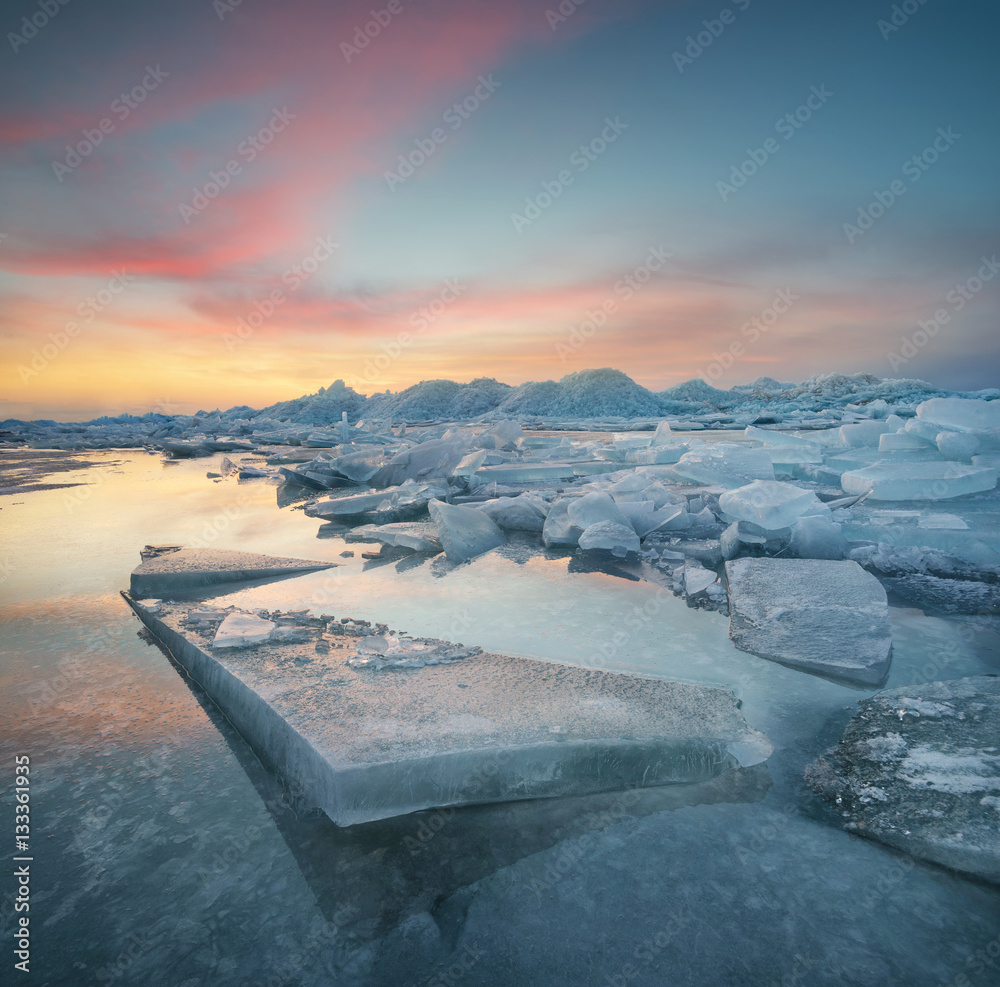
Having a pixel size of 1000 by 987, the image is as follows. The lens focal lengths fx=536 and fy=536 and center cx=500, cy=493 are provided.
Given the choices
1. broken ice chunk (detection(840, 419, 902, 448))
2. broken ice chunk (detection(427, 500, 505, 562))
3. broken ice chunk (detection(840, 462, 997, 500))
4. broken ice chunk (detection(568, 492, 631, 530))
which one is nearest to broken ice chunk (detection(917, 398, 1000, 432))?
broken ice chunk (detection(840, 462, 997, 500))

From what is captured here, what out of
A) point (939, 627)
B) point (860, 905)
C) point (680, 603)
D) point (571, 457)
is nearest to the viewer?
point (860, 905)

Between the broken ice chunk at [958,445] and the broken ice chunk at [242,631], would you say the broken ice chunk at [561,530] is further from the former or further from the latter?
the broken ice chunk at [958,445]

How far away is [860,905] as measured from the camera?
84 cm

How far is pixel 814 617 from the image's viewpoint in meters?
1.80

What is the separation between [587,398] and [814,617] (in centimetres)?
2206

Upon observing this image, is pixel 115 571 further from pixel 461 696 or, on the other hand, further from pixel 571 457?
pixel 571 457

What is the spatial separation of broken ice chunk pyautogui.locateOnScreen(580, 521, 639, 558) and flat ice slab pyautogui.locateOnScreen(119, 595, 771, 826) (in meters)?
1.36

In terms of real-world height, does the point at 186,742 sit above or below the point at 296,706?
below

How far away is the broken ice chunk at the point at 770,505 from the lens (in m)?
2.67

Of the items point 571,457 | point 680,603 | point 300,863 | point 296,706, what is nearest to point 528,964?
point 300,863

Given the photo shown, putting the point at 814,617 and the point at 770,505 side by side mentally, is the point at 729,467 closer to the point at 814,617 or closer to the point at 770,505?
the point at 770,505

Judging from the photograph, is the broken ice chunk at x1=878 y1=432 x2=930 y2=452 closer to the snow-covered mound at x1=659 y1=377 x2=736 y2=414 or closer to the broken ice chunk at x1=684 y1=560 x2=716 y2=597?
the broken ice chunk at x1=684 y1=560 x2=716 y2=597

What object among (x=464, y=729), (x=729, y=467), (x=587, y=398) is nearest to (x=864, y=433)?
(x=729, y=467)

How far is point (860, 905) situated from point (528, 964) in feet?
1.75
